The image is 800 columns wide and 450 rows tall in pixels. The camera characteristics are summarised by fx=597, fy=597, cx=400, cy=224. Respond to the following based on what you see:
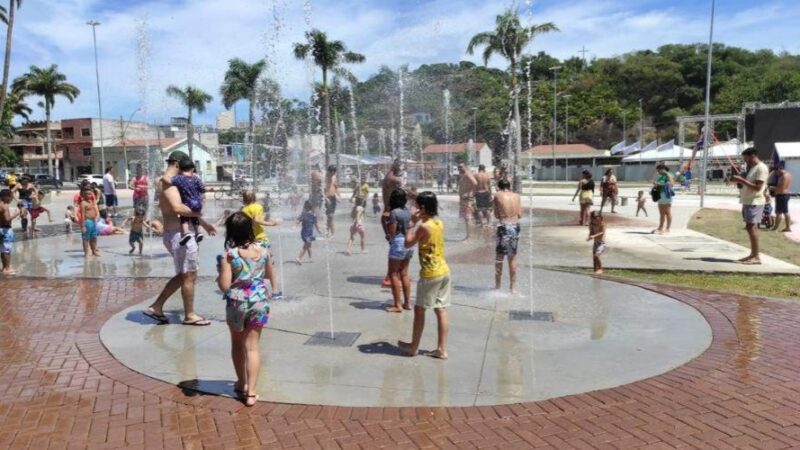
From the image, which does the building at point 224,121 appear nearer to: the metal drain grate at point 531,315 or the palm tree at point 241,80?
the palm tree at point 241,80

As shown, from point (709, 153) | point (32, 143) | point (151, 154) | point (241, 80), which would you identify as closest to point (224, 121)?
point (32, 143)

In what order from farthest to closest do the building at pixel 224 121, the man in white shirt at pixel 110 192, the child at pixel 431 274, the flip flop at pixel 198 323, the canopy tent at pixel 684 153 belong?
the building at pixel 224 121
the canopy tent at pixel 684 153
the man in white shirt at pixel 110 192
the flip flop at pixel 198 323
the child at pixel 431 274

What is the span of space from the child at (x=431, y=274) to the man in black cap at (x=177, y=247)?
224 cm

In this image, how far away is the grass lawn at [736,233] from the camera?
10.6 m

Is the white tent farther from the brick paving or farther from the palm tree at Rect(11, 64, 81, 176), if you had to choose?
the palm tree at Rect(11, 64, 81, 176)

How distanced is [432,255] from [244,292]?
158cm

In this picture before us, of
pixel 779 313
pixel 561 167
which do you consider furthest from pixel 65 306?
pixel 561 167

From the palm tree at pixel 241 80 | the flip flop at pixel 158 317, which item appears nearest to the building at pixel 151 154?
the palm tree at pixel 241 80

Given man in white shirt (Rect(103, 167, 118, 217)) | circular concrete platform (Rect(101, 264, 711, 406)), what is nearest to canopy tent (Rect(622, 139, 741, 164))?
man in white shirt (Rect(103, 167, 118, 217))

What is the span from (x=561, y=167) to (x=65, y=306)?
6394cm

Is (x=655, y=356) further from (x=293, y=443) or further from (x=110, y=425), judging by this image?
(x=110, y=425)

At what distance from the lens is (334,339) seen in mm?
5441

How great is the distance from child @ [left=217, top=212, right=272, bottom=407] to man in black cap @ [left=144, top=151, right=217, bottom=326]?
186 cm

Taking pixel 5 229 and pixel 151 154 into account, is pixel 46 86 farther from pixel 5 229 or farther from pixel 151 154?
pixel 5 229
